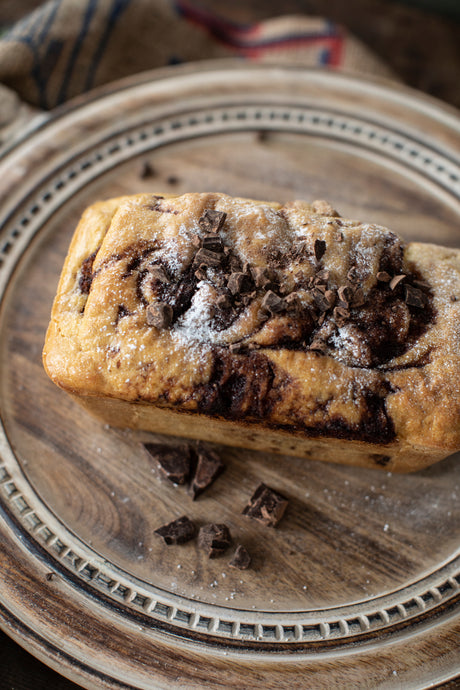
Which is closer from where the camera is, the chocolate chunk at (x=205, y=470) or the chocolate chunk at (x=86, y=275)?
the chocolate chunk at (x=86, y=275)

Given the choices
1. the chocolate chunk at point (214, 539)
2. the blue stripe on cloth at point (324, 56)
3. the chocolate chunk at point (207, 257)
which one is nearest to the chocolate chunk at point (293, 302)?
the chocolate chunk at point (207, 257)

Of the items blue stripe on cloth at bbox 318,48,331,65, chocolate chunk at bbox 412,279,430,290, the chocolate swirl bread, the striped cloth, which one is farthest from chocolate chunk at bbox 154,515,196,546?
blue stripe on cloth at bbox 318,48,331,65

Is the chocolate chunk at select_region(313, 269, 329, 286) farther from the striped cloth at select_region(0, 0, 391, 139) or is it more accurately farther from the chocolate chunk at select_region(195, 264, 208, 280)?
the striped cloth at select_region(0, 0, 391, 139)

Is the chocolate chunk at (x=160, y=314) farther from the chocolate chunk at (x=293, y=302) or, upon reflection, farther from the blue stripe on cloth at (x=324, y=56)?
the blue stripe on cloth at (x=324, y=56)

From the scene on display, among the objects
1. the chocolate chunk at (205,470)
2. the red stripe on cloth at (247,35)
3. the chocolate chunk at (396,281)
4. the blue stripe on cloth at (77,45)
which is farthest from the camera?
the red stripe on cloth at (247,35)

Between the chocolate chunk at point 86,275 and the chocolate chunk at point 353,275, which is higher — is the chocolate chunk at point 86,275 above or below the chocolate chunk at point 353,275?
below

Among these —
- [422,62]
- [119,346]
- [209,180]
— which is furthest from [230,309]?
[422,62]

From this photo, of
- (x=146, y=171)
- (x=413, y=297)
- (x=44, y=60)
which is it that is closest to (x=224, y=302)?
(x=413, y=297)
